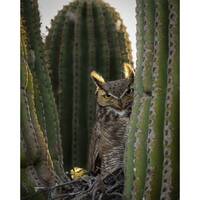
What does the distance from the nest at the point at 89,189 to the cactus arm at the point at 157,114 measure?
0.72 feet

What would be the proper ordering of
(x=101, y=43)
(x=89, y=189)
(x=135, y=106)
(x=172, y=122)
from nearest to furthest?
(x=172, y=122) → (x=135, y=106) → (x=89, y=189) → (x=101, y=43)

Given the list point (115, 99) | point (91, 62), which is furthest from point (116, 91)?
point (91, 62)

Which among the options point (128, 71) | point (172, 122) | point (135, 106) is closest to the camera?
point (172, 122)

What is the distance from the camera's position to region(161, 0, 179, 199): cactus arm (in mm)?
1638

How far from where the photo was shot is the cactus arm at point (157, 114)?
1.66m

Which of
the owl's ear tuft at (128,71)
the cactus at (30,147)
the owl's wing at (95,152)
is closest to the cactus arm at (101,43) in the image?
the owl's ear tuft at (128,71)

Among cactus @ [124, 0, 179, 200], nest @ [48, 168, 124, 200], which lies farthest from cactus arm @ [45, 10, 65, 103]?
cactus @ [124, 0, 179, 200]

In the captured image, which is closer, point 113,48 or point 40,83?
point 40,83

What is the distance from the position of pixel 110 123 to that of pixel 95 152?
0.11 m

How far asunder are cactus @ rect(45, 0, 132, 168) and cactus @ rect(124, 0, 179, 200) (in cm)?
41

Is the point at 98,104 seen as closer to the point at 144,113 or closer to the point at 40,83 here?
the point at 40,83

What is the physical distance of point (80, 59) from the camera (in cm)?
216

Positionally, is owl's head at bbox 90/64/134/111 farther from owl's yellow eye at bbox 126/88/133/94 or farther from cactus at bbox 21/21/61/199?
cactus at bbox 21/21/61/199
